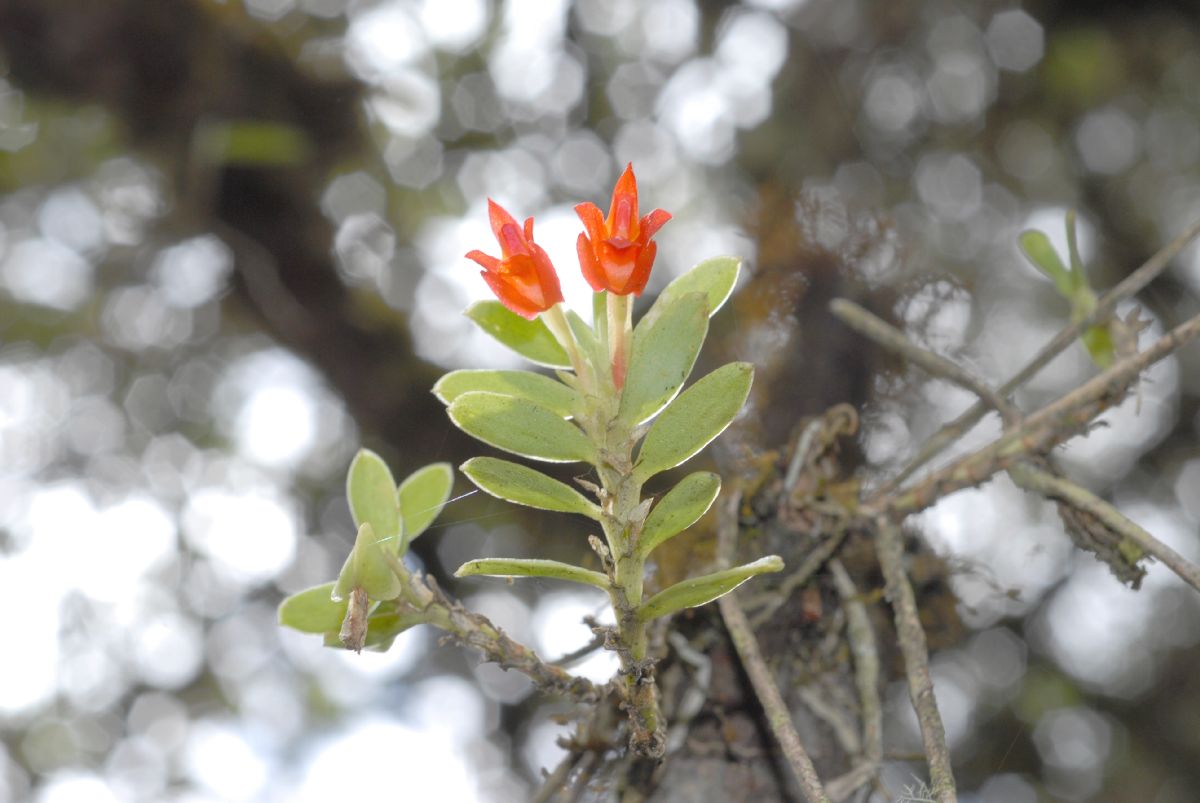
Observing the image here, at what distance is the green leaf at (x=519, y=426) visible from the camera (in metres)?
0.48

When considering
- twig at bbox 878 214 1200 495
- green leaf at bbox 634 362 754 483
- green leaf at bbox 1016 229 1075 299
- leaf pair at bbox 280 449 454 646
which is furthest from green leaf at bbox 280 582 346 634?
green leaf at bbox 1016 229 1075 299

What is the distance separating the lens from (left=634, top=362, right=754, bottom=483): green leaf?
47cm

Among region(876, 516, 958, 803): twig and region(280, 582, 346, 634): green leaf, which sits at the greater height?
region(280, 582, 346, 634): green leaf

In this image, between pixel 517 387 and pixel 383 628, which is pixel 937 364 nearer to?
pixel 517 387

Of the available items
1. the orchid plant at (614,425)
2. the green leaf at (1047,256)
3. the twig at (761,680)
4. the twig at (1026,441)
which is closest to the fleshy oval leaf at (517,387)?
the orchid plant at (614,425)

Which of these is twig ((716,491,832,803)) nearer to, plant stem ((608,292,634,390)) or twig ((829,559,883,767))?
twig ((829,559,883,767))

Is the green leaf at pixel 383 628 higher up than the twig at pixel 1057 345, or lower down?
lower down

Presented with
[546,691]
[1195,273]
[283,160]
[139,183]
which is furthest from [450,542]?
[1195,273]

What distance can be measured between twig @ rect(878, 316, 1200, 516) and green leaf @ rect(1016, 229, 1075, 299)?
11 cm

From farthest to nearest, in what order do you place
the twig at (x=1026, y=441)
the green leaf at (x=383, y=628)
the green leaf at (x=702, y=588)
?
the twig at (x=1026, y=441) < the green leaf at (x=383, y=628) < the green leaf at (x=702, y=588)

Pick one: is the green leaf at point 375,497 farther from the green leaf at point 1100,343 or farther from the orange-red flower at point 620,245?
the green leaf at point 1100,343

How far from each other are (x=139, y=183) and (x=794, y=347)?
1.48m

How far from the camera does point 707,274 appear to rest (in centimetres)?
56

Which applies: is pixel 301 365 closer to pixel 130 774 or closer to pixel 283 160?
pixel 283 160
